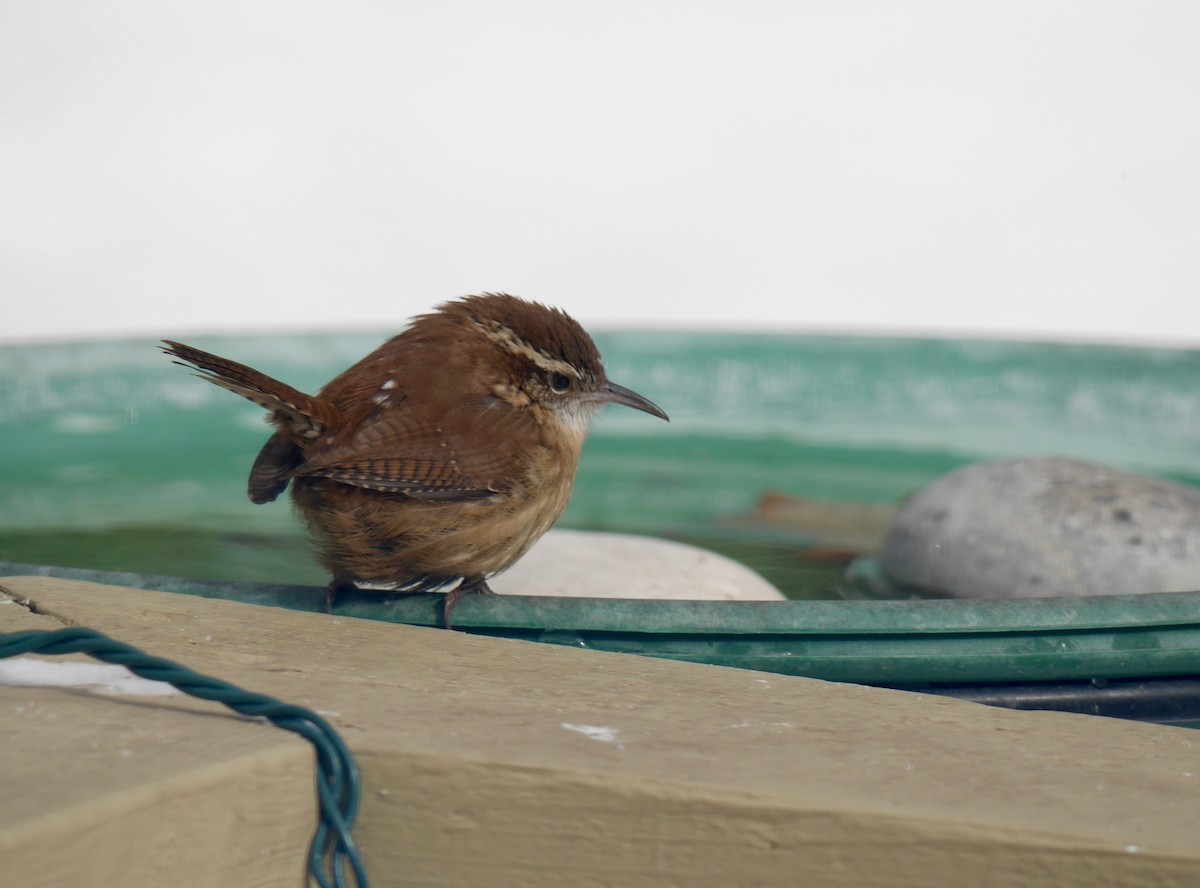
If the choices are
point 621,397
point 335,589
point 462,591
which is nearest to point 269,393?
point 335,589

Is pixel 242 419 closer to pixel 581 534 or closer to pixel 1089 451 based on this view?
pixel 581 534

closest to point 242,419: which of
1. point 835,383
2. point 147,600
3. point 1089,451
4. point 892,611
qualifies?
point 835,383

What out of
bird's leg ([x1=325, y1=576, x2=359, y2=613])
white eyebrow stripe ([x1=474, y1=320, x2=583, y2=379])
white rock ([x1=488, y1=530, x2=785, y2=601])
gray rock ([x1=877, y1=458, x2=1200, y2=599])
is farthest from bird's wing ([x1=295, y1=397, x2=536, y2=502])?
gray rock ([x1=877, y1=458, x2=1200, y2=599])

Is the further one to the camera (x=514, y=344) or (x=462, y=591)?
(x=514, y=344)

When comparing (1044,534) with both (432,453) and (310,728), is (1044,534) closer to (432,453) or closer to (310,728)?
(432,453)

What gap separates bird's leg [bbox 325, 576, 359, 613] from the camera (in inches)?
111

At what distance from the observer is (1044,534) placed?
421 cm

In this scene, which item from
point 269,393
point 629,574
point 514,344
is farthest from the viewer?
point 629,574

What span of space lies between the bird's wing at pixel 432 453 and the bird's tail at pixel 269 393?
0.07 metres

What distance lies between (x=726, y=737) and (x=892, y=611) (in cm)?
68

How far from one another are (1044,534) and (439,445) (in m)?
2.23

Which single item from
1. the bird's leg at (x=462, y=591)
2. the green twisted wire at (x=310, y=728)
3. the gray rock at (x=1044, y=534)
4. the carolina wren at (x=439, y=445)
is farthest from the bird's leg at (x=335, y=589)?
the gray rock at (x=1044, y=534)

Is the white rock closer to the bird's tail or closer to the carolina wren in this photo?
the carolina wren

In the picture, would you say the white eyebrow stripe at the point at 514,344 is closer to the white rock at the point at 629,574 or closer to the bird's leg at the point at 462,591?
the bird's leg at the point at 462,591
